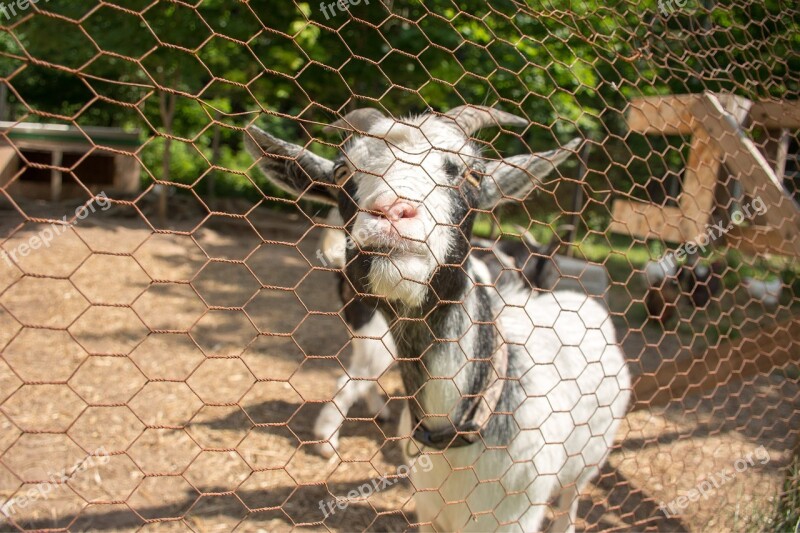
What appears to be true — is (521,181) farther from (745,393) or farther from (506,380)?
(745,393)

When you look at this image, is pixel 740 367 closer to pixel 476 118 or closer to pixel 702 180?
pixel 702 180

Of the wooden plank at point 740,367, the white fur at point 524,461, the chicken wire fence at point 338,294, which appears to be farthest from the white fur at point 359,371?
the wooden plank at point 740,367

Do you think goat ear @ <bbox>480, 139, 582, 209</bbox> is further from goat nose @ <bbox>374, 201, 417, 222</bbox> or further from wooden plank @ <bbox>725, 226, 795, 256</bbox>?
wooden plank @ <bbox>725, 226, 795, 256</bbox>

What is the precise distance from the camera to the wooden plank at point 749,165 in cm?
288

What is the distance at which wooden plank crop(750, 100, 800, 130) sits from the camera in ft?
9.86

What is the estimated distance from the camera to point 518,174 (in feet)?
8.21

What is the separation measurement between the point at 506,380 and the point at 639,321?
6652 mm

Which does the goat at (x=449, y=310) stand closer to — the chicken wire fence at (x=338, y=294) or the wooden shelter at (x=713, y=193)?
the chicken wire fence at (x=338, y=294)

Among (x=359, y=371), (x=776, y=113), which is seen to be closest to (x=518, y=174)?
(x=776, y=113)

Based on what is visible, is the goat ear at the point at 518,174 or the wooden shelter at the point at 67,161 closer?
the goat ear at the point at 518,174

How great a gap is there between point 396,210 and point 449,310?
0.60 meters

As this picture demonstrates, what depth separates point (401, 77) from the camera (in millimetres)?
8469

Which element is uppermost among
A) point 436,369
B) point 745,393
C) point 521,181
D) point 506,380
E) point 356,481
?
point 521,181

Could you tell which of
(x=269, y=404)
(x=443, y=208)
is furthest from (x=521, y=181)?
(x=269, y=404)
